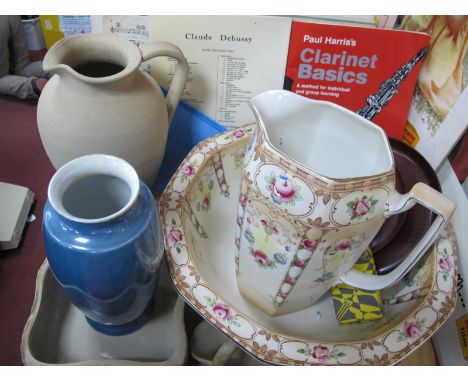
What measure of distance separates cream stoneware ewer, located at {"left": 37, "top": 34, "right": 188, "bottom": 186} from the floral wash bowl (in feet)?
0.22

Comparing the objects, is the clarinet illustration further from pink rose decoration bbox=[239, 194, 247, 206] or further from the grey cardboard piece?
the grey cardboard piece

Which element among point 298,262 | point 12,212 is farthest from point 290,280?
point 12,212

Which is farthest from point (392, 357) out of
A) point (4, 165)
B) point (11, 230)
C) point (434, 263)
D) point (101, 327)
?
point (4, 165)

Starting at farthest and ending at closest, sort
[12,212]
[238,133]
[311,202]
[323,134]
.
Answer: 1. [12,212]
2. [238,133]
3. [323,134]
4. [311,202]

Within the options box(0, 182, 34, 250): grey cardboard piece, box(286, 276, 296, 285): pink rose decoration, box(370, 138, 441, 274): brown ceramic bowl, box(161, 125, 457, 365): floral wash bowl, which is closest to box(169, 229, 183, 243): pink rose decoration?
box(161, 125, 457, 365): floral wash bowl

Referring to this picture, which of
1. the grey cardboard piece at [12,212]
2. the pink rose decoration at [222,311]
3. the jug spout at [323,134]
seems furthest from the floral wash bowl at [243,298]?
the grey cardboard piece at [12,212]

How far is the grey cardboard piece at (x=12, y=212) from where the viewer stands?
724 mm

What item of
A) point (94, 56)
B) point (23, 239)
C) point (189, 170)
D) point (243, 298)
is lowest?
point (23, 239)

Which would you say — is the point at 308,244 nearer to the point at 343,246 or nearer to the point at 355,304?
the point at 343,246

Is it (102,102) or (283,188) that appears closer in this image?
(283,188)

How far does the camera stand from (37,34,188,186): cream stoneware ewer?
1.62ft

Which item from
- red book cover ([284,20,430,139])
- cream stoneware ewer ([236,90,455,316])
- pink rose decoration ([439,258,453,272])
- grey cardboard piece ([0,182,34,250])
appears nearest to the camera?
cream stoneware ewer ([236,90,455,316])

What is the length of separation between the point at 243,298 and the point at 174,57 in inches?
12.4

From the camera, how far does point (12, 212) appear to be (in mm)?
740
